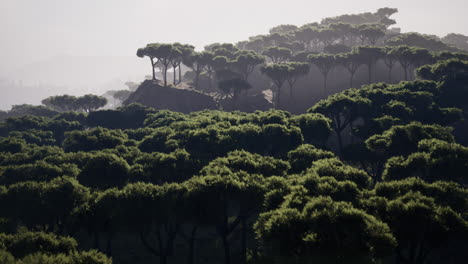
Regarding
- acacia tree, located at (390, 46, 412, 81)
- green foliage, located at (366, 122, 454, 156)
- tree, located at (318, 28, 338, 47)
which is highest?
tree, located at (318, 28, 338, 47)

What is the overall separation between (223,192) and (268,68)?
2782 inches

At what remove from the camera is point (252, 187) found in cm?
3209

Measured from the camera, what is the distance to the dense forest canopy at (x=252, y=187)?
22438 millimetres

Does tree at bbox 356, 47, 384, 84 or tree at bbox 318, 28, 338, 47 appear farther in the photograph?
tree at bbox 318, 28, 338, 47

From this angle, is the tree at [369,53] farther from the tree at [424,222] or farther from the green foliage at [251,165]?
the tree at [424,222]

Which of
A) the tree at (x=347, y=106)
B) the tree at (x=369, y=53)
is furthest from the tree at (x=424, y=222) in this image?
the tree at (x=369, y=53)

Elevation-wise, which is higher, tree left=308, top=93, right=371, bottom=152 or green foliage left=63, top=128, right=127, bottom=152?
tree left=308, top=93, right=371, bottom=152

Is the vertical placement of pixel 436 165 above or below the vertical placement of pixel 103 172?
above

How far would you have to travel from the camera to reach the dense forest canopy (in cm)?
2244

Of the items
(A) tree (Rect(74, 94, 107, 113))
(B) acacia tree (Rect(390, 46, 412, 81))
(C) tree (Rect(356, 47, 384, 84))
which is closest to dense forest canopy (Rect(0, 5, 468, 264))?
(B) acacia tree (Rect(390, 46, 412, 81))

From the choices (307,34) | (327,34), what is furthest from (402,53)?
(307,34)

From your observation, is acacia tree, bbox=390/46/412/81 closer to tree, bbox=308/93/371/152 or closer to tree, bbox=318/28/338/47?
tree, bbox=308/93/371/152

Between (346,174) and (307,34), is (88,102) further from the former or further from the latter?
(346,174)

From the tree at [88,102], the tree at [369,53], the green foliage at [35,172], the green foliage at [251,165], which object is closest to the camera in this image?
the green foliage at [251,165]
